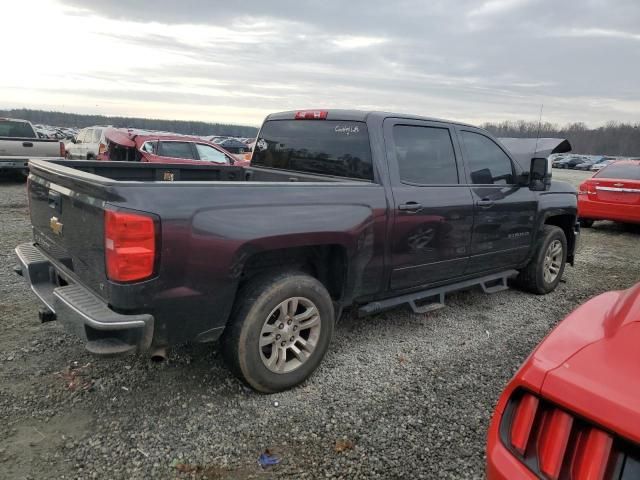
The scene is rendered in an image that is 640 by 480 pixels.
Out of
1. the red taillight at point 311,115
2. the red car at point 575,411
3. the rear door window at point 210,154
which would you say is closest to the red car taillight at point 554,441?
the red car at point 575,411

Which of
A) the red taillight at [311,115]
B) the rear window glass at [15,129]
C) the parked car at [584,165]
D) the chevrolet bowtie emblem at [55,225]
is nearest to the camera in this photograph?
the chevrolet bowtie emblem at [55,225]

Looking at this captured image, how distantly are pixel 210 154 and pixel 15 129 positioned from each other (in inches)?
240

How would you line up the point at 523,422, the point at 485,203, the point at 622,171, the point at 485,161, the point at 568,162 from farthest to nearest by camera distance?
the point at 568,162 → the point at 622,171 → the point at 485,161 → the point at 485,203 → the point at 523,422

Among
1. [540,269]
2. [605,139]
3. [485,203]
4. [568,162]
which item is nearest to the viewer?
[485,203]

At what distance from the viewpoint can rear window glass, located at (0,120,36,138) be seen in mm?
13664

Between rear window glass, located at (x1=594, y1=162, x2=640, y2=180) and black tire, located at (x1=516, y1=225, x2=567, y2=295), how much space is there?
18.1ft

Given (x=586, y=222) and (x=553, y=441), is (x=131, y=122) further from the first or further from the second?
(x=553, y=441)

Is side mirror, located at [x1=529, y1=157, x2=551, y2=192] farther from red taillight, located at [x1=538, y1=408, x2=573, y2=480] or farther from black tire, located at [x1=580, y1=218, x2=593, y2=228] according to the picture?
black tire, located at [x1=580, y1=218, x2=593, y2=228]

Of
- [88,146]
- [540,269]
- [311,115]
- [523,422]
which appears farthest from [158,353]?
[88,146]

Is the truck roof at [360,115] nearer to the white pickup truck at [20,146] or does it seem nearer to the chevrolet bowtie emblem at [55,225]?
the chevrolet bowtie emblem at [55,225]

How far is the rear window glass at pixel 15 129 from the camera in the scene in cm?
1366

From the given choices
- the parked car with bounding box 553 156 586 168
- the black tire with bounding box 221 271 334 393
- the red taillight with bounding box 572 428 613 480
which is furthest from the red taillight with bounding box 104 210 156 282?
the parked car with bounding box 553 156 586 168

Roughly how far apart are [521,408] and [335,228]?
185 cm

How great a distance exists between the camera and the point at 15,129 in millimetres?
13914
